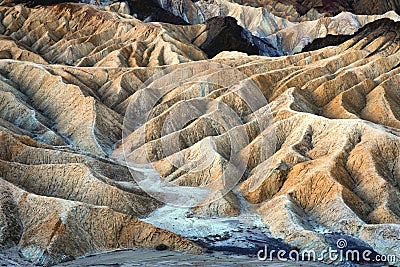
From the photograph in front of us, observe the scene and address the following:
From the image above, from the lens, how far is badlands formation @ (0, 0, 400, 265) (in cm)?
4688

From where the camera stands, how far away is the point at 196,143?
211 ft

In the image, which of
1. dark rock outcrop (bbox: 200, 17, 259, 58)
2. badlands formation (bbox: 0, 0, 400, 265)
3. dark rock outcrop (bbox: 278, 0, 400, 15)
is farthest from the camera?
dark rock outcrop (bbox: 278, 0, 400, 15)

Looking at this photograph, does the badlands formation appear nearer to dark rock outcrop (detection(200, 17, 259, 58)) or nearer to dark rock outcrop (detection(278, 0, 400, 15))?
dark rock outcrop (detection(200, 17, 259, 58))

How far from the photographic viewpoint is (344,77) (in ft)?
257

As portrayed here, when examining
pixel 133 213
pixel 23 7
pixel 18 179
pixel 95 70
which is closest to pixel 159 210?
pixel 133 213

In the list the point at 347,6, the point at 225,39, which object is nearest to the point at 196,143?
the point at 225,39

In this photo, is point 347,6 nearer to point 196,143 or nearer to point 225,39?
point 225,39

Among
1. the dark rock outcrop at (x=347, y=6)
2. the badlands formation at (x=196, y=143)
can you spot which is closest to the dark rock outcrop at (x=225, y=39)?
the badlands formation at (x=196, y=143)

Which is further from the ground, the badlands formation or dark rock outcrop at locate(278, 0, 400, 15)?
the badlands formation

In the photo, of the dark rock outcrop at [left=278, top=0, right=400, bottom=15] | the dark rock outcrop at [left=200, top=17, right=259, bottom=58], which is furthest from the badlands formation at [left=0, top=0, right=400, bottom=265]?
the dark rock outcrop at [left=278, top=0, right=400, bottom=15]

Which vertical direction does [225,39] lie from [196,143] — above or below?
below

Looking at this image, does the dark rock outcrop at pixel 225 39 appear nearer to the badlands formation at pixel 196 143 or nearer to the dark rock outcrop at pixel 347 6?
the badlands formation at pixel 196 143

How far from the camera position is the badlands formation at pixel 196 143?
46.9m

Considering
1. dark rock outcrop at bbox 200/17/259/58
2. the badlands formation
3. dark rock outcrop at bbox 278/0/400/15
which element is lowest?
dark rock outcrop at bbox 278/0/400/15
